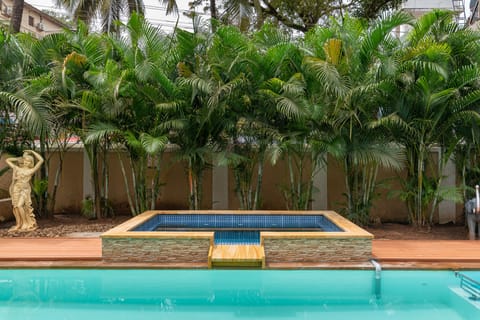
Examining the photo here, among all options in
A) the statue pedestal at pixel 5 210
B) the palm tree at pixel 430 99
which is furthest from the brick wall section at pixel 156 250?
the statue pedestal at pixel 5 210

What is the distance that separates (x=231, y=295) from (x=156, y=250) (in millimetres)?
1324

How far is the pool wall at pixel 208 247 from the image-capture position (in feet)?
16.9

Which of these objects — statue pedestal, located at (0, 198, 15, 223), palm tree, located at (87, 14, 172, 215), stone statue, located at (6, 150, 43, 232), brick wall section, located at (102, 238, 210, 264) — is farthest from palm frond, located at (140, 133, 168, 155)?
statue pedestal, located at (0, 198, 15, 223)

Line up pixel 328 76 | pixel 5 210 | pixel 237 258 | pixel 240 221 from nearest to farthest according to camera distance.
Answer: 1. pixel 237 258
2. pixel 328 76
3. pixel 240 221
4. pixel 5 210

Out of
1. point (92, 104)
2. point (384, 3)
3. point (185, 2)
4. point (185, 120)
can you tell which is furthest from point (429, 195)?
point (185, 2)

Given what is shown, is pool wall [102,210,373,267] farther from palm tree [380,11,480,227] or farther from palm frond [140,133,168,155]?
palm tree [380,11,480,227]

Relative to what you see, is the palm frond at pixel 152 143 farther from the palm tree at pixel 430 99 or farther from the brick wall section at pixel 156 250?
the palm tree at pixel 430 99

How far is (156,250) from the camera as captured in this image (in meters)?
5.21

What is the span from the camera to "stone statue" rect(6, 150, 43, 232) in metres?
6.79

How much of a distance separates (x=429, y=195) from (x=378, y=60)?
257cm

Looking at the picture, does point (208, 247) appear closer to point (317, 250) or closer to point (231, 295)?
point (231, 295)

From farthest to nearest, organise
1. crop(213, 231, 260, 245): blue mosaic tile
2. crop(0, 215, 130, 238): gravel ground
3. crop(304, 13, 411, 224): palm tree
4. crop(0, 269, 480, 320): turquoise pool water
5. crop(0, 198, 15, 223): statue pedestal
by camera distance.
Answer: crop(0, 198, 15, 223): statue pedestal
crop(0, 215, 130, 238): gravel ground
crop(213, 231, 260, 245): blue mosaic tile
crop(304, 13, 411, 224): palm tree
crop(0, 269, 480, 320): turquoise pool water

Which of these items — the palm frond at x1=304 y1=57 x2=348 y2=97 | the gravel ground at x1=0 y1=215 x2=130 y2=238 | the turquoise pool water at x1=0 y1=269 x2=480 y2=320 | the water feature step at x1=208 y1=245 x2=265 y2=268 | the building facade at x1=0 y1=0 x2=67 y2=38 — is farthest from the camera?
the building facade at x1=0 y1=0 x2=67 y2=38

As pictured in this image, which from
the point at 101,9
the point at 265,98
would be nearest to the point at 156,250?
the point at 265,98
